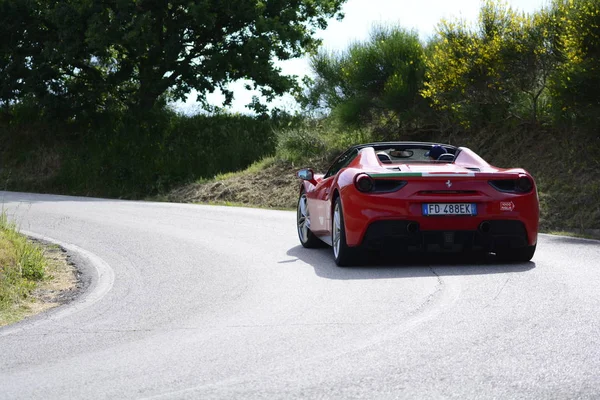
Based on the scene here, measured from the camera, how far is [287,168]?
91.4 ft

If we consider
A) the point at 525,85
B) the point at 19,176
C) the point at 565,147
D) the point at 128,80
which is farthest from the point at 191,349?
the point at 128,80

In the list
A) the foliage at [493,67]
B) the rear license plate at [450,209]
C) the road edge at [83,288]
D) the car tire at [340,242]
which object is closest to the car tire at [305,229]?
the car tire at [340,242]

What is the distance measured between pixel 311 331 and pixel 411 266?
362 centimetres

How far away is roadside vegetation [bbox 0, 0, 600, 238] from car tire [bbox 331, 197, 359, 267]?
7.43 m

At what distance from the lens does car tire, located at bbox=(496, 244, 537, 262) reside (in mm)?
10305

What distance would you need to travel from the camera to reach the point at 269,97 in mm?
35531

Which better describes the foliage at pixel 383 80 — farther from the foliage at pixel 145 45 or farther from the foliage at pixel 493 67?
the foliage at pixel 145 45

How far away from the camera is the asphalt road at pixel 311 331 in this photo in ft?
17.2

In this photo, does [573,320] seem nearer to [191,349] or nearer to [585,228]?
[191,349]

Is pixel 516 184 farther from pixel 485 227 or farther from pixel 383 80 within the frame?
pixel 383 80

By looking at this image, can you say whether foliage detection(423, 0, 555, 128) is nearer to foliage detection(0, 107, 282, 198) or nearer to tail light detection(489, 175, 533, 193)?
foliage detection(0, 107, 282, 198)

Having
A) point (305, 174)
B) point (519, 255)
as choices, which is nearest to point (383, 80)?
point (305, 174)

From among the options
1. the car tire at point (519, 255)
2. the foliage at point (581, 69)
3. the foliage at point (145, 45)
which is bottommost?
the car tire at point (519, 255)

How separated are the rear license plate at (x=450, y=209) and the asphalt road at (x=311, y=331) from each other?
597 millimetres
